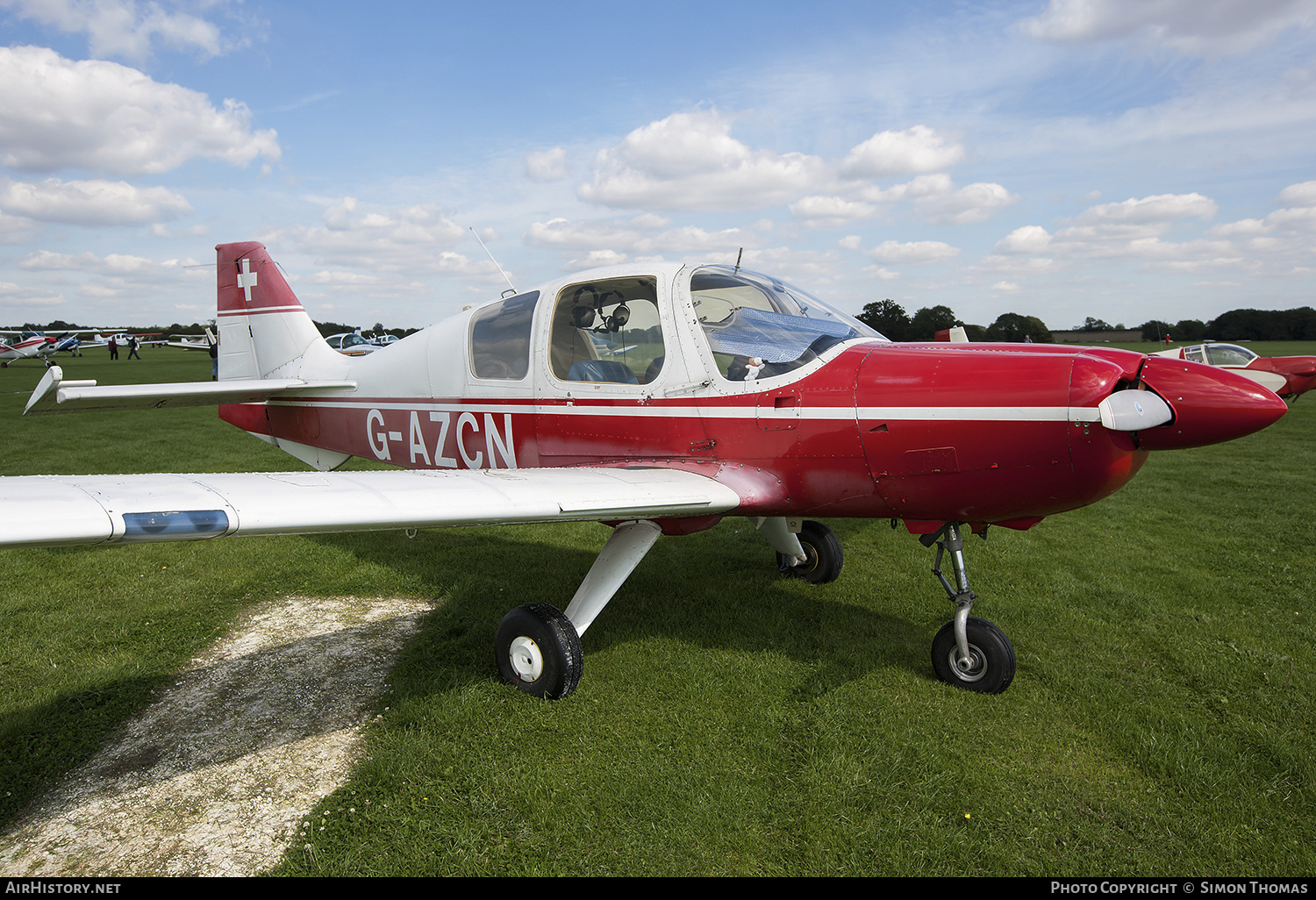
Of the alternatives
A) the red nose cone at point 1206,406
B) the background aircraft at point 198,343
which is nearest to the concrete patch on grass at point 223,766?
the red nose cone at point 1206,406

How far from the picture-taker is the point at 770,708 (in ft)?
11.9

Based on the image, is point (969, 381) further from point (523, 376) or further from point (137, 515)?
point (137, 515)

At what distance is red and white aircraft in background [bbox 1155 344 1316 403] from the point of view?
16.7m

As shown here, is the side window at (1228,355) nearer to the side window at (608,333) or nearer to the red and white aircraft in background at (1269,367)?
the red and white aircraft in background at (1269,367)

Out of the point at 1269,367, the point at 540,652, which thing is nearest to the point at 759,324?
the point at 540,652

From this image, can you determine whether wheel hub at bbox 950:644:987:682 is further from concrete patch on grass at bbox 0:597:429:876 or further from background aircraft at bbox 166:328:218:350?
background aircraft at bbox 166:328:218:350

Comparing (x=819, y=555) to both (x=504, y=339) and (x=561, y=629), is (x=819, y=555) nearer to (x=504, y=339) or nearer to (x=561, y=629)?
(x=561, y=629)

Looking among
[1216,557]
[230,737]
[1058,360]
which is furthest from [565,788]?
[1216,557]

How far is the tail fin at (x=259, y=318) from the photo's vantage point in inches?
274

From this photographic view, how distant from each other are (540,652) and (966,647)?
2.30m

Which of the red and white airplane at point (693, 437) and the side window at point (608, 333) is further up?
the side window at point (608, 333)

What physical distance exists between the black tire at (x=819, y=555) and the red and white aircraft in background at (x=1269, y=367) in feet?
49.1

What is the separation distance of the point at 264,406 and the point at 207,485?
460 centimetres

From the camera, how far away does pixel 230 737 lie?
137 inches
